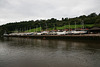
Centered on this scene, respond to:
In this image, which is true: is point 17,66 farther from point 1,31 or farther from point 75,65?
point 1,31

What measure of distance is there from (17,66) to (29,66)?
1.78 m

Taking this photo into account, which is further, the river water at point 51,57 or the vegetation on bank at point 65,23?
the vegetation on bank at point 65,23

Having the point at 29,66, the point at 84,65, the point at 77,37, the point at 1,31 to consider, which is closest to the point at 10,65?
the point at 29,66

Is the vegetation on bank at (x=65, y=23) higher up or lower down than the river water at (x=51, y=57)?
higher up

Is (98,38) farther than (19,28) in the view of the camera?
No

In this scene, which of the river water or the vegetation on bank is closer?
the river water

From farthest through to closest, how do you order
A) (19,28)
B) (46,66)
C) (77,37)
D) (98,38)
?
1. (19,28)
2. (77,37)
3. (98,38)
4. (46,66)

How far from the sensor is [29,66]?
12.6 m

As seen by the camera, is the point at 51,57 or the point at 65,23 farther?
the point at 65,23

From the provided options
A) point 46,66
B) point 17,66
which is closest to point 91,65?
point 46,66

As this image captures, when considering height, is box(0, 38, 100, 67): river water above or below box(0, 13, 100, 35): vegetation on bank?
below

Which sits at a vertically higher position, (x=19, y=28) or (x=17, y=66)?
(x=19, y=28)

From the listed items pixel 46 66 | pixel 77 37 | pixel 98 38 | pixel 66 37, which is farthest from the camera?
pixel 66 37

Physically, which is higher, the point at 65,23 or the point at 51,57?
the point at 65,23
